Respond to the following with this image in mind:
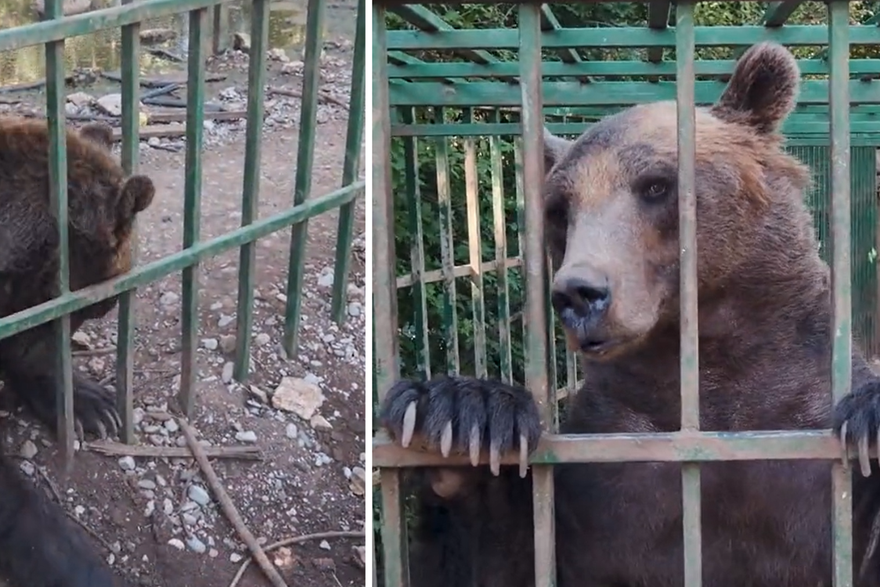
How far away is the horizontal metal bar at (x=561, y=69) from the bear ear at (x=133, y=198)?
1.00 meters

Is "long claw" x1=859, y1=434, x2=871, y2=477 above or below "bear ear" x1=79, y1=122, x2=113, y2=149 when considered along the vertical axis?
below

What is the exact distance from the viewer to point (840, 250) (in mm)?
2086

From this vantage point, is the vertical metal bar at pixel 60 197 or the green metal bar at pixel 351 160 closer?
the vertical metal bar at pixel 60 197

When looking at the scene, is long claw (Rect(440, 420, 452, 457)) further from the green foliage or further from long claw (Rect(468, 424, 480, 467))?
the green foliage

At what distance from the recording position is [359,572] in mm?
3328

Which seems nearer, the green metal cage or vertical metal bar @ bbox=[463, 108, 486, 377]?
the green metal cage

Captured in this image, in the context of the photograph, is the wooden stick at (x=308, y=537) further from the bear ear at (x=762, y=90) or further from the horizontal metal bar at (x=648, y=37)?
the bear ear at (x=762, y=90)

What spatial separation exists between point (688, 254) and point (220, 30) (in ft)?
5.79

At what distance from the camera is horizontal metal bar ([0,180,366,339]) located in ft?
9.78

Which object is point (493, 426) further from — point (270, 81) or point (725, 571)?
point (270, 81)

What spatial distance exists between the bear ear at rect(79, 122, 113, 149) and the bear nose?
80.3 inches

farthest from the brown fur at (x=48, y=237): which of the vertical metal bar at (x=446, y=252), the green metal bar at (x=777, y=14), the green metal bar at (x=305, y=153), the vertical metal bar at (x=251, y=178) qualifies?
the green metal bar at (x=777, y=14)

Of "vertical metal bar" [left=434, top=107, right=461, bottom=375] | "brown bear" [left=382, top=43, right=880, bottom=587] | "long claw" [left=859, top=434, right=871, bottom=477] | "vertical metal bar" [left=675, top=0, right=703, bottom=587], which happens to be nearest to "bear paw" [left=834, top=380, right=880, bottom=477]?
"long claw" [left=859, top=434, right=871, bottom=477]

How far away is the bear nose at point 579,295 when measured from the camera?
2361 millimetres
